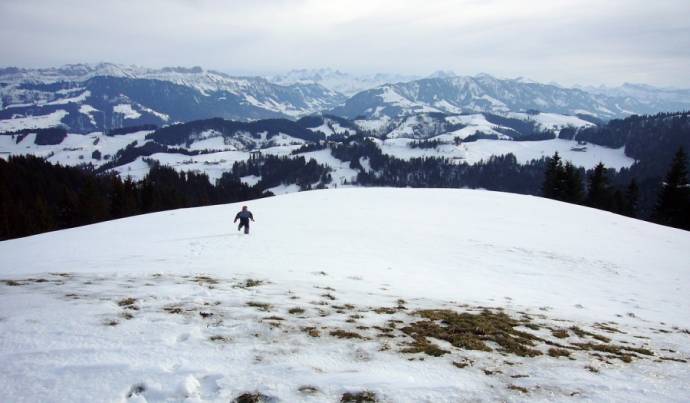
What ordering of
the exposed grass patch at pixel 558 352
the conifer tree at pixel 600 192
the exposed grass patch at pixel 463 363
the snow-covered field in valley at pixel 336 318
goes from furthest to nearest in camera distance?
the conifer tree at pixel 600 192
the exposed grass patch at pixel 558 352
the exposed grass patch at pixel 463 363
the snow-covered field in valley at pixel 336 318

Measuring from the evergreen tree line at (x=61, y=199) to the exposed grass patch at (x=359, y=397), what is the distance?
306 feet

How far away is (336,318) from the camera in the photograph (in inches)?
422

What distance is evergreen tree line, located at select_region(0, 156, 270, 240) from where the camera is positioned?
7844cm

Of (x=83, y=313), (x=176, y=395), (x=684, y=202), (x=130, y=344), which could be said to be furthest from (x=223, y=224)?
(x=684, y=202)

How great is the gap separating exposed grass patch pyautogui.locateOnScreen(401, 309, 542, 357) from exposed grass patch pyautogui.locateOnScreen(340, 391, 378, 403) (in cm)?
290

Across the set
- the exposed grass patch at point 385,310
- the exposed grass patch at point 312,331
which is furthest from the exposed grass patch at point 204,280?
the exposed grass patch at point 385,310

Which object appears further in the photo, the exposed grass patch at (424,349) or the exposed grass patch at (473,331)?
the exposed grass patch at (473,331)

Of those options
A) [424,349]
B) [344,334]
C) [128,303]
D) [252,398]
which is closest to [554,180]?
[424,349]

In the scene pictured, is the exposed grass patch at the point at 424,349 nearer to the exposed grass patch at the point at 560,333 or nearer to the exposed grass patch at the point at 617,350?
the exposed grass patch at the point at 617,350

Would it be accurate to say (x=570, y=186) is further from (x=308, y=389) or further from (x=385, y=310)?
(x=308, y=389)

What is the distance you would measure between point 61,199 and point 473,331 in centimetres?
10652

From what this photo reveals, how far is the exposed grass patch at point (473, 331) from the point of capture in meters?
9.25

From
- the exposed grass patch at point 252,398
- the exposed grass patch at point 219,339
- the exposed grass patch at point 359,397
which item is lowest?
the exposed grass patch at point 219,339

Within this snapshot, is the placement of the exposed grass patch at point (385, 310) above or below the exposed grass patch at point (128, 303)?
below
